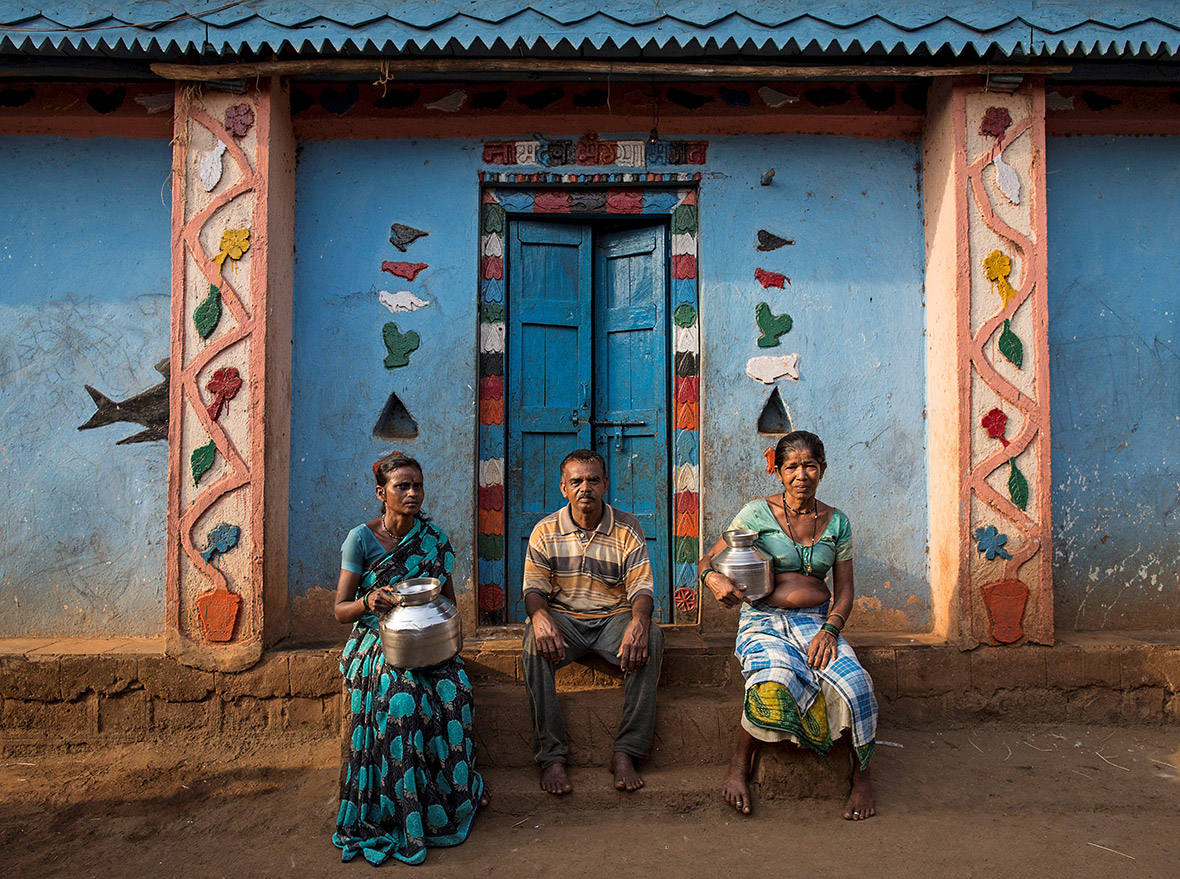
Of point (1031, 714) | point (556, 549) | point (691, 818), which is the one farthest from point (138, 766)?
point (1031, 714)

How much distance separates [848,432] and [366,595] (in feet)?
9.16

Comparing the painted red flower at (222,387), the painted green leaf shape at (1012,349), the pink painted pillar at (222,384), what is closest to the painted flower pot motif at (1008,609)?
the painted green leaf shape at (1012,349)

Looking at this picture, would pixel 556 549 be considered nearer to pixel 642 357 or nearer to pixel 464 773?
pixel 464 773

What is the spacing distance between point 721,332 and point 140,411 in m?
3.32

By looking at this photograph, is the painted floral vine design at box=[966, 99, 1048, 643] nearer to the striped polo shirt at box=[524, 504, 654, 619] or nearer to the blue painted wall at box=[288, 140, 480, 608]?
the striped polo shirt at box=[524, 504, 654, 619]

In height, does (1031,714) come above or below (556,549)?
below

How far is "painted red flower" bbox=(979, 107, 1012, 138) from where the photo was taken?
169 inches

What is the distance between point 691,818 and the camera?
3254 mm

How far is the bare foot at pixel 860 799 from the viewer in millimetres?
3232

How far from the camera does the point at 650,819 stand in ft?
10.7

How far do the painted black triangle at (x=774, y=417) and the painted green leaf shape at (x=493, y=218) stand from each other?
182cm

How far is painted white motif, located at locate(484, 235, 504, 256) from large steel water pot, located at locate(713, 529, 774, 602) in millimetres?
2218

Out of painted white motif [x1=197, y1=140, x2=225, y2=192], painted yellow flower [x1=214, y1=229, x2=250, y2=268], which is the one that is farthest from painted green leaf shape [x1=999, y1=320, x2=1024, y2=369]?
painted white motif [x1=197, y1=140, x2=225, y2=192]

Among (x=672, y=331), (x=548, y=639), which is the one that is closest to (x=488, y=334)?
(x=672, y=331)
